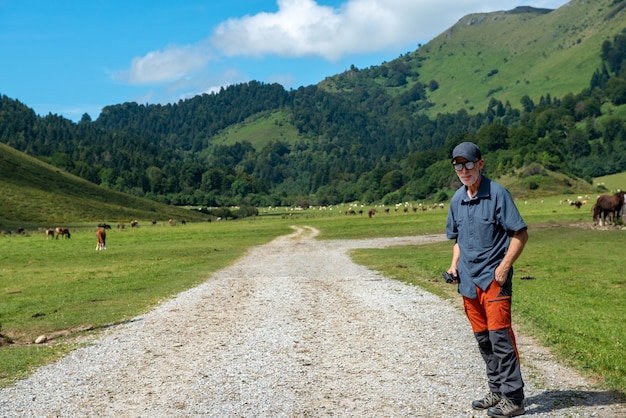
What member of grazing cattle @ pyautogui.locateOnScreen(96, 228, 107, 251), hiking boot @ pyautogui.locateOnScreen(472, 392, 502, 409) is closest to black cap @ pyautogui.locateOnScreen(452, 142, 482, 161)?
hiking boot @ pyautogui.locateOnScreen(472, 392, 502, 409)

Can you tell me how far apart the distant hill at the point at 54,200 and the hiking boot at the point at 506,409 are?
11151cm

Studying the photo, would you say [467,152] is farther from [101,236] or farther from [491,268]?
[101,236]

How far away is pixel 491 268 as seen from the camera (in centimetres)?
861

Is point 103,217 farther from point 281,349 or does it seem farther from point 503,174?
point 281,349

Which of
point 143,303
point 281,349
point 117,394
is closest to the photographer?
point 117,394

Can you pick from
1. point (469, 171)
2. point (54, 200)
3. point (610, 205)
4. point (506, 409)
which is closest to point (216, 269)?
point (469, 171)

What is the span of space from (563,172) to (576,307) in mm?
187809

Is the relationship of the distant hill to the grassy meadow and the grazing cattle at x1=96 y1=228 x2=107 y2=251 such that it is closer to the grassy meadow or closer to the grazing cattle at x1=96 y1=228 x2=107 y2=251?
the grazing cattle at x1=96 y1=228 x2=107 y2=251

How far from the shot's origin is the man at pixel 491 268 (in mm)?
8484

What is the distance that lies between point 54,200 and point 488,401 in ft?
525

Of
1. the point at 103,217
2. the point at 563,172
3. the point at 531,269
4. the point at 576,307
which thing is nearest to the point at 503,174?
the point at 563,172

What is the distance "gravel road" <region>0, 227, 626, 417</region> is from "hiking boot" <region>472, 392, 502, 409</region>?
0.16 m

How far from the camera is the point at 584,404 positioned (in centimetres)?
873

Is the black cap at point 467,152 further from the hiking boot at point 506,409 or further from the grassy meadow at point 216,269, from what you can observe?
the grassy meadow at point 216,269
